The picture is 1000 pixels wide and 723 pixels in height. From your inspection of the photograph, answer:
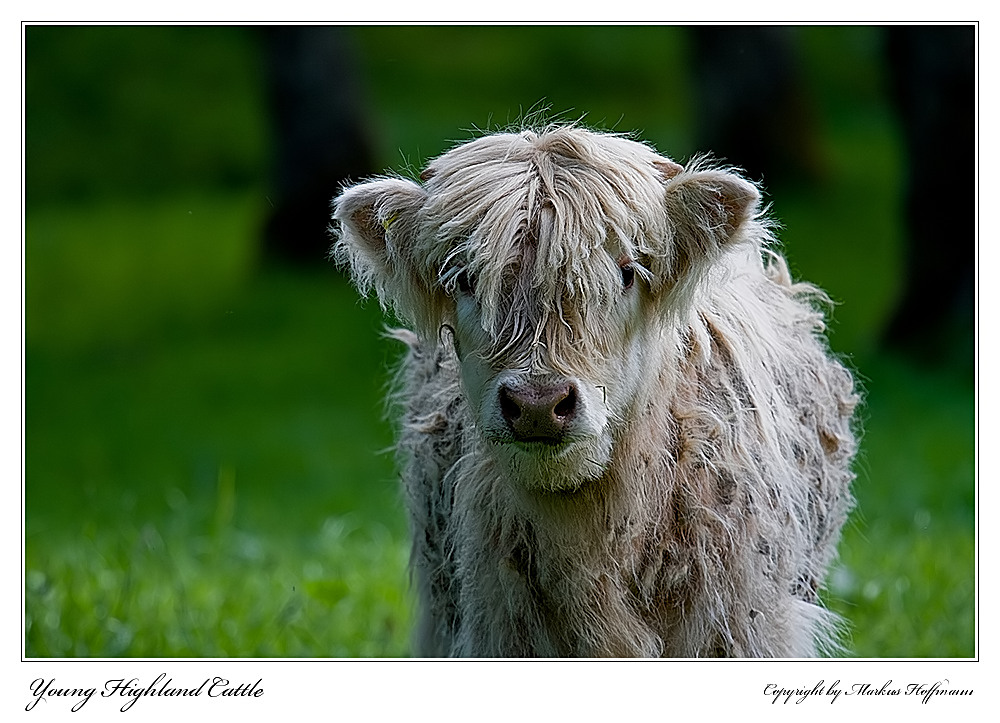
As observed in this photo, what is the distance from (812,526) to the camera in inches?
197

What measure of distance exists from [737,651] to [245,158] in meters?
14.5

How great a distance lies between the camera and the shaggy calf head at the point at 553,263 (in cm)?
391

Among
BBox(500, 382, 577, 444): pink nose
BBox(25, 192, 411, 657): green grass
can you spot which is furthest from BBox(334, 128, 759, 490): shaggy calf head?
BBox(25, 192, 411, 657): green grass

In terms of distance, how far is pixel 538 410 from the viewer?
3.79 metres

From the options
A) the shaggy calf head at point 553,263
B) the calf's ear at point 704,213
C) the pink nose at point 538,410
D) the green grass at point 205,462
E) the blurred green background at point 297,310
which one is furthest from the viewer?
the blurred green background at point 297,310

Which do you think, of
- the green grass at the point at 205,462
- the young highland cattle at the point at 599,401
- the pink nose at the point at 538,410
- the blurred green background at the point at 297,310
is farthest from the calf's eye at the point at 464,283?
the blurred green background at the point at 297,310

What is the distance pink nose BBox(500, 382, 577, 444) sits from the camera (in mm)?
3799

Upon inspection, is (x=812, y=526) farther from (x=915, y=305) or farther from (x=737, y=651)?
(x=915, y=305)

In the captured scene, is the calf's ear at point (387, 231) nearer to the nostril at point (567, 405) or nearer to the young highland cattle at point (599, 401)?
the young highland cattle at point (599, 401)

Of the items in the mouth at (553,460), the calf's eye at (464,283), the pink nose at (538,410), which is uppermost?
the calf's eye at (464,283)

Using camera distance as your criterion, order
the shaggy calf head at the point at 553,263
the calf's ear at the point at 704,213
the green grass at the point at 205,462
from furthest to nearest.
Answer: the green grass at the point at 205,462
the calf's ear at the point at 704,213
the shaggy calf head at the point at 553,263

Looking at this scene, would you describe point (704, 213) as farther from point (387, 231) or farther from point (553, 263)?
point (387, 231)

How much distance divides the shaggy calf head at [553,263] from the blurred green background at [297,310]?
2464mm
